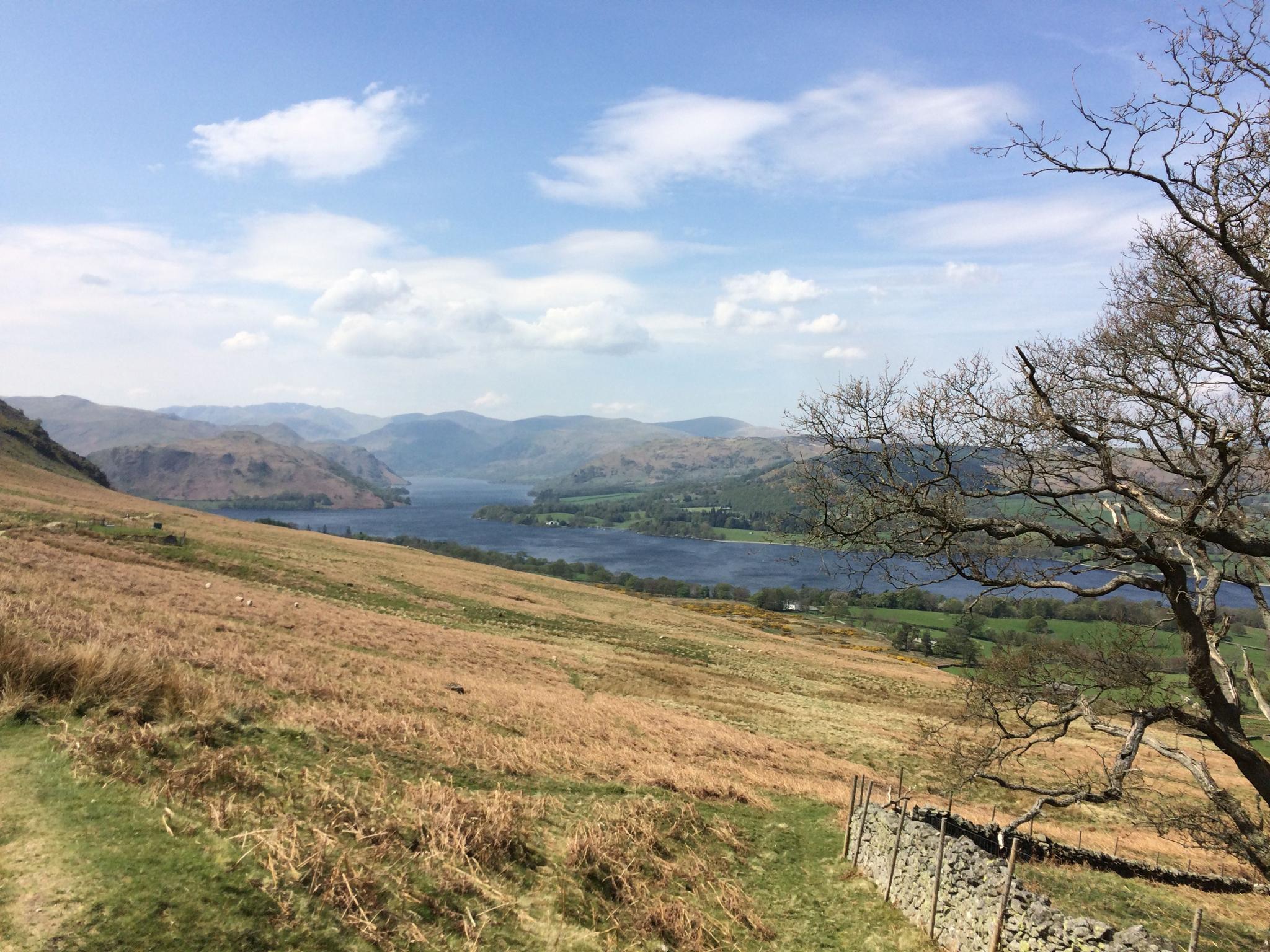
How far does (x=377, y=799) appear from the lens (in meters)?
12.3

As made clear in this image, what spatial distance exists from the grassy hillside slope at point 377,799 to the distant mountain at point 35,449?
3875 inches

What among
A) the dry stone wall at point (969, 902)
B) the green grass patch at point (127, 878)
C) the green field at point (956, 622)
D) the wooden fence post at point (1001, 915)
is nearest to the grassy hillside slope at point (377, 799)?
the green grass patch at point (127, 878)

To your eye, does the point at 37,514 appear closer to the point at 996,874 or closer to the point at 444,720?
the point at 444,720

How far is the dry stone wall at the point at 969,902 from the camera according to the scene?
34.0 ft

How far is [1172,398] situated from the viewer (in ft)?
35.9

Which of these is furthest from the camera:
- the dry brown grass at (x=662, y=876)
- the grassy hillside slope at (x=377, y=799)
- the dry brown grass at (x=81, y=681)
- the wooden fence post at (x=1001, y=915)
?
the dry brown grass at (x=81, y=681)

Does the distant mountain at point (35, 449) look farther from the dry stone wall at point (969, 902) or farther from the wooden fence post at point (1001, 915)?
the wooden fence post at point (1001, 915)

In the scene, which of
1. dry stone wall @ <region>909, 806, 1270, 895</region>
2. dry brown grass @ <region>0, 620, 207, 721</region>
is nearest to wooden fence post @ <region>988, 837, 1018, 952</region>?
dry stone wall @ <region>909, 806, 1270, 895</region>

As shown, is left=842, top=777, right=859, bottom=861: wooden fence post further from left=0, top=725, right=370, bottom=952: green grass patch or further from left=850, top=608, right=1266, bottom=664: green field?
left=850, top=608, right=1266, bottom=664: green field

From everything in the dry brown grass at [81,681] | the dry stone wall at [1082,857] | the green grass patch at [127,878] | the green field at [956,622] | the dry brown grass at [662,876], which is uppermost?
the dry brown grass at [81,681]

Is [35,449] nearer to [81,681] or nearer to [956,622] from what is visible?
[81,681]

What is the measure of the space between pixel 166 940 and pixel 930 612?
147 m

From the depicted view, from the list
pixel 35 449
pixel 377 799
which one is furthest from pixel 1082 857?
pixel 35 449

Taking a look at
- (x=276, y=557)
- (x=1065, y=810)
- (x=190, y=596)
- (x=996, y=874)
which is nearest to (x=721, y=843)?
(x=996, y=874)
